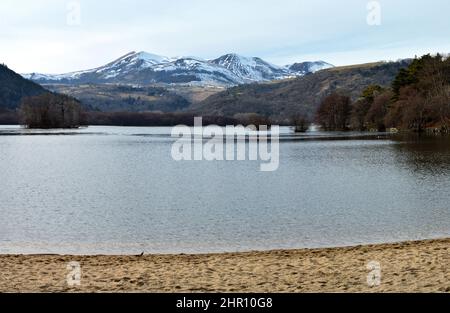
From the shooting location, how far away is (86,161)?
55.4 m

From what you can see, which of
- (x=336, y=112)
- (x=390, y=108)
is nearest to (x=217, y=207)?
(x=390, y=108)

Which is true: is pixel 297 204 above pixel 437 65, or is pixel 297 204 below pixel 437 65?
below

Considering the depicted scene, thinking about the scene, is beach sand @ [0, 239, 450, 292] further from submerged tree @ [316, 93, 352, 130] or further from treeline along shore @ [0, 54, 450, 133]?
submerged tree @ [316, 93, 352, 130]

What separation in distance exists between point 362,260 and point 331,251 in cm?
174

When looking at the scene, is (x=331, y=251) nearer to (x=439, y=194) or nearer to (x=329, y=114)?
(x=439, y=194)

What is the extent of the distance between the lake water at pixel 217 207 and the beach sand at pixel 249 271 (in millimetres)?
2121

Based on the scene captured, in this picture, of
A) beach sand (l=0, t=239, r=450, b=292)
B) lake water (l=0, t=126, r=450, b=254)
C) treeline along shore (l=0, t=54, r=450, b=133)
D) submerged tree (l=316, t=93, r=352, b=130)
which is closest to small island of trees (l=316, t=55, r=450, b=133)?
treeline along shore (l=0, t=54, r=450, b=133)

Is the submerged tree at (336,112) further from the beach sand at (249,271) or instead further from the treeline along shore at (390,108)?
the beach sand at (249,271)

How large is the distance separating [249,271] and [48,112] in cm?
16076

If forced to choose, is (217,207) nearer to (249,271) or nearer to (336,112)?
(249,271)

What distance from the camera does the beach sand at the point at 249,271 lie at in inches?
492

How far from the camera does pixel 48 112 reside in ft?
544

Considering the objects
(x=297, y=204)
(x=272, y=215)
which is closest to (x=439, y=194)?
(x=297, y=204)
